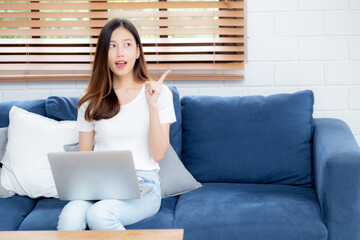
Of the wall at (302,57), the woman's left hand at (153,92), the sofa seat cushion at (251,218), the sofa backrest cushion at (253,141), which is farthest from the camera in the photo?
the wall at (302,57)

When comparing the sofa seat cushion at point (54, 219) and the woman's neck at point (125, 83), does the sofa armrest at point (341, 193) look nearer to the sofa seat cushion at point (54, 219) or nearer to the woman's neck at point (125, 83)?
the sofa seat cushion at point (54, 219)

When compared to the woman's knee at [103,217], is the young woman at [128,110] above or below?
above

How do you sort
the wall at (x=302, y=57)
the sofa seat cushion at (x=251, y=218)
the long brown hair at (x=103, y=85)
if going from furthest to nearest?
the wall at (x=302, y=57), the long brown hair at (x=103, y=85), the sofa seat cushion at (x=251, y=218)

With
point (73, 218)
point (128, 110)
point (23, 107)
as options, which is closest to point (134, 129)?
point (128, 110)

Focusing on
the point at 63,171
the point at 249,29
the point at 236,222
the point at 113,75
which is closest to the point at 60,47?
the point at 113,75

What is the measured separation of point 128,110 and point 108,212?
0.51 m

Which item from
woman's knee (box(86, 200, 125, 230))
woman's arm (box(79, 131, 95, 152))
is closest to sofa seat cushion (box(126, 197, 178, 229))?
woman's knee (box(86, 200, 125, 230))

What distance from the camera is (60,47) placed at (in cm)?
290

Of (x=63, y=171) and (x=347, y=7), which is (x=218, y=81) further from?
(x=63, y=171)

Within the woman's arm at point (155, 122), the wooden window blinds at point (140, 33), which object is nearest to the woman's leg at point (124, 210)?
the woman's arm at point (155, 122)

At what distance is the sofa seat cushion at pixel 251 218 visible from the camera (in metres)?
1.94

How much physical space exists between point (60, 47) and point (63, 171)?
126 cm

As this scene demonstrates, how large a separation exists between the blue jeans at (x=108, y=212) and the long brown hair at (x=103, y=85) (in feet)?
1.17

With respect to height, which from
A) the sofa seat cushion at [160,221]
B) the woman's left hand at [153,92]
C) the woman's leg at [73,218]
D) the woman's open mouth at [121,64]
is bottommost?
the sofa seat cushion at [160,221]
